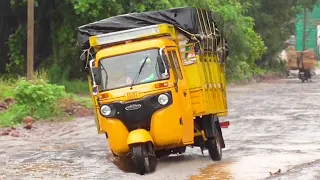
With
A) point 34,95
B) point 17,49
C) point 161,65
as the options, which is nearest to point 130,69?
point 161,65

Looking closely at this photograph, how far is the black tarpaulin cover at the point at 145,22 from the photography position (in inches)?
565

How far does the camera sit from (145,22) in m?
14.5

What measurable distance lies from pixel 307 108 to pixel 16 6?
1503cm

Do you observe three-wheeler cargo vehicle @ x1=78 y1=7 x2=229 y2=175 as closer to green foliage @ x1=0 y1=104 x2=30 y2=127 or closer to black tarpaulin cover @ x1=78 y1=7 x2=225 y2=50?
black tarpaulin cover @ x1=78 y1=7 x2=225 y2=50

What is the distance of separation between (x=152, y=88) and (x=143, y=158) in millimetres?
1255

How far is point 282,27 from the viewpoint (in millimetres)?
55031

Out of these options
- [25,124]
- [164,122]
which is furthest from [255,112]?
[164,122]

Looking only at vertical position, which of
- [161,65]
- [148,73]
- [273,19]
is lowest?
[273,19]

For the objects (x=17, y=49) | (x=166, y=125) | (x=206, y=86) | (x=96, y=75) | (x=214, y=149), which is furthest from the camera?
(x=17, y=49)

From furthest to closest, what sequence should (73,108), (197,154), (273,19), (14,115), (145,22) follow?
1. (273,19)
2. (73,108)
3. (14,115)
4. (197,154)
5. (145,22)

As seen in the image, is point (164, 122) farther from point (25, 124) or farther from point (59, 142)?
point (25, 124)

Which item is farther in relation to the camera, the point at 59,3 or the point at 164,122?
the point at 59,3

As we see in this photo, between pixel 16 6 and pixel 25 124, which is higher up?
pixel 16 6

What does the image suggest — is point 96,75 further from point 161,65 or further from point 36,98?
point 36,98
